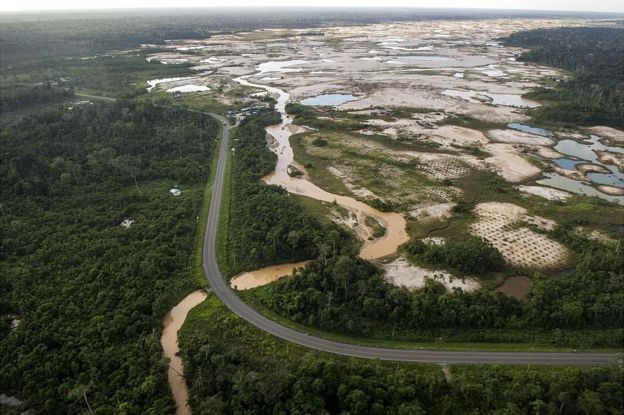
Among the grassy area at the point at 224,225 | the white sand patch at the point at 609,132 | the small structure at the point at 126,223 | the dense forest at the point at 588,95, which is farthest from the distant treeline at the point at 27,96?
the white sand patch at the point at 609,132

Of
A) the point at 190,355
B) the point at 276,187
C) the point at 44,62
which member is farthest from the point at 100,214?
the point at 44,62

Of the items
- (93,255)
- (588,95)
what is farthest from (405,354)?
(588,95)

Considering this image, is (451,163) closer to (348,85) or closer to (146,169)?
(146,169)

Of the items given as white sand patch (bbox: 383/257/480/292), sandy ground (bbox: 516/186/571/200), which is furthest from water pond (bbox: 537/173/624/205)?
white sand patch (bbox: 383/257/480/292)

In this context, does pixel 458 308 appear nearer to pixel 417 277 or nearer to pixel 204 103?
pixel 417 277

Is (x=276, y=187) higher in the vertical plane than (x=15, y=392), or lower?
higher

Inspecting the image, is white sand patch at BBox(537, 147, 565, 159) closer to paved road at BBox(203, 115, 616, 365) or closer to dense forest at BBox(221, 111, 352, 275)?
A: dense forest at BBox(221, 111, 352, 275)
